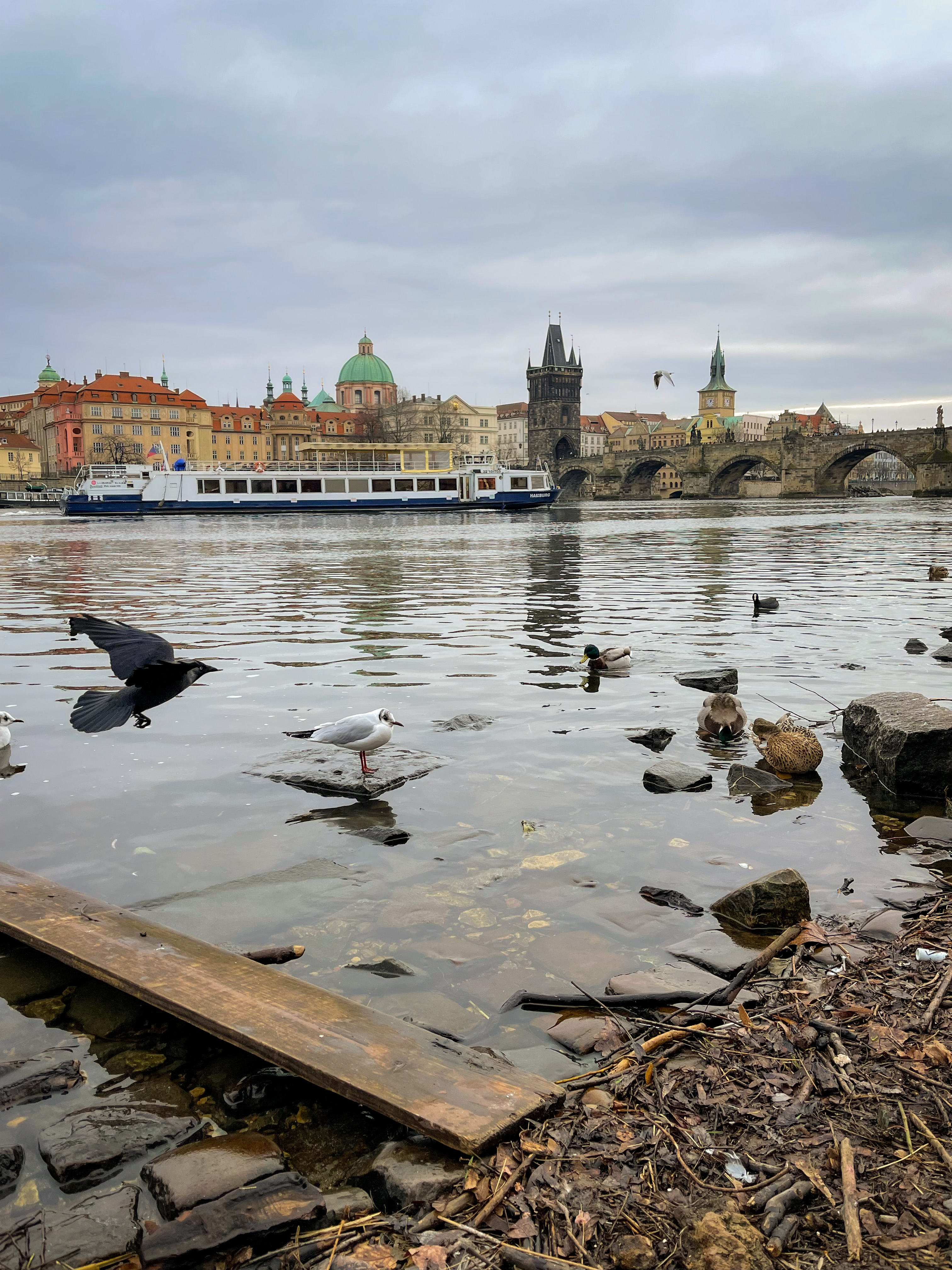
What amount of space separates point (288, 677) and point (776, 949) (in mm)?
5183

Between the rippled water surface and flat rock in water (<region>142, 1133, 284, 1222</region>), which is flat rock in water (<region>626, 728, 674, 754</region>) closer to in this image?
the rippled water surface

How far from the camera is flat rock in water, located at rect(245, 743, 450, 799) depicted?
189 inches

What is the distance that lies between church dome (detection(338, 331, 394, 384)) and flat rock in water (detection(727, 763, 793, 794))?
145 meters

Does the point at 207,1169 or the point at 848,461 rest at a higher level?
the point at 848,461

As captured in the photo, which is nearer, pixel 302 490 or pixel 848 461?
pixel 302 490

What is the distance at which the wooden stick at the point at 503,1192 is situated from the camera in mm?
1843

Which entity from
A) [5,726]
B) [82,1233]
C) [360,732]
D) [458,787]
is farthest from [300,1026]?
[5,726]

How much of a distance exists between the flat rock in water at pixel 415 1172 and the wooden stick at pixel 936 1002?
4.38 feet

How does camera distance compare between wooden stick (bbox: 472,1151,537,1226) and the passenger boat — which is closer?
wooden stick (bbox: 472,1151,537,1226)

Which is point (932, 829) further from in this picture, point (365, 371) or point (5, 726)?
point (365, 371)

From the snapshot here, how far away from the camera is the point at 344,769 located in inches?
201

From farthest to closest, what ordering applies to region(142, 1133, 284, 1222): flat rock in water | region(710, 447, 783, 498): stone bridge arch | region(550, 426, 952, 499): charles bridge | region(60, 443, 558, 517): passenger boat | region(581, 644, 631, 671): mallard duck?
region(710, 447, 783, 498): stone bridge arch
region(550, 426, 952, 499): charles bridge
region(60, 443, 558, 517): passenger boat
region(581, 644, 631, 671): mallard duck
region(142, 1133, 284, 1222): flat rock in water

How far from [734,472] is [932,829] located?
107856 millimetres

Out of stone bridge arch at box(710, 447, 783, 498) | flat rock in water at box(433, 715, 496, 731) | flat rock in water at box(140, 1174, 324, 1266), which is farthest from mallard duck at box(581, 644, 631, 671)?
stone bridge arch at box(710, 447, 783, 498)
